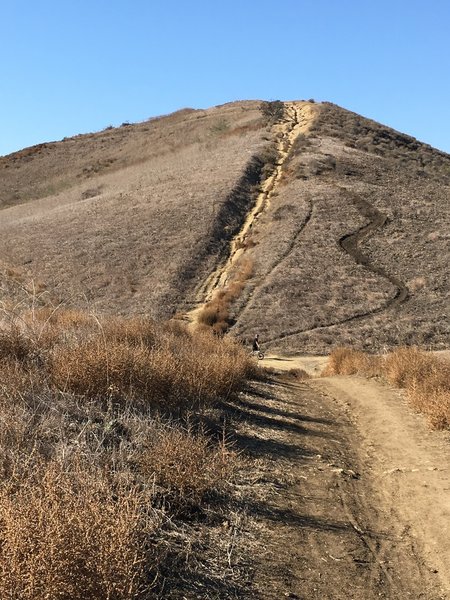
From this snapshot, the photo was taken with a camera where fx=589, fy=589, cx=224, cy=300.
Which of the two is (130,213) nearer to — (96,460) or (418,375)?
(418,375)

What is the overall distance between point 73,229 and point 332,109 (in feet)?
131

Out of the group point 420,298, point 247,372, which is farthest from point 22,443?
point 420,298

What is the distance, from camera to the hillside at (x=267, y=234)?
27.4 metres

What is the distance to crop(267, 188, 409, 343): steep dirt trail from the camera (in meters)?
26.6

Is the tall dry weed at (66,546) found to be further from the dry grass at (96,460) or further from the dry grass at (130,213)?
the dry grass at (130,213)

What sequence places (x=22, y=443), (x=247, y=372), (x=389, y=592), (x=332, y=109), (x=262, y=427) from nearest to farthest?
(x=389, y=592) < (x=22, y=443) < (x=262, y=427) < (x=247, y=372) < (x=332, y=109)

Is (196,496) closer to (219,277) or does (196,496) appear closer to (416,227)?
(219,277)

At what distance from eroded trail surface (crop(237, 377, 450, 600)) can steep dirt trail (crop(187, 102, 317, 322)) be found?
18432 millimetres

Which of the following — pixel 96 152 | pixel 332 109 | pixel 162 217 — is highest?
pixel 332 109

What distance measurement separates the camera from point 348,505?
19.5 ft

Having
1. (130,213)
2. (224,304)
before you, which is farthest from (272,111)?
(224,304)

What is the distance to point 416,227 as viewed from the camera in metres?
35.9

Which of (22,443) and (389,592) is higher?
(22,443)

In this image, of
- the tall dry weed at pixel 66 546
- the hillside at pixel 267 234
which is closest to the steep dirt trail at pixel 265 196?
the hillside at pixel 267 234
